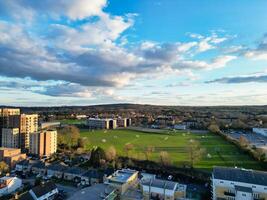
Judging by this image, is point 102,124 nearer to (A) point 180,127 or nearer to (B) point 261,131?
(A) point 180,127

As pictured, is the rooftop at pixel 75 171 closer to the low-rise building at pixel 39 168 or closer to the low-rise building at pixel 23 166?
the low-rise building at pixel 39 168

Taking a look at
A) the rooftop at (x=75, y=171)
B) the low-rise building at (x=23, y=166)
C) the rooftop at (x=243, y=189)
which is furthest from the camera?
the low-rise building at (x=23, y=166)

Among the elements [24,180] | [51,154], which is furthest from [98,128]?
[24,180]

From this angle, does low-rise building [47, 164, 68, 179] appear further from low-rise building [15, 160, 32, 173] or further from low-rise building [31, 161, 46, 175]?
low-rise building [15, 160, 32, 173]

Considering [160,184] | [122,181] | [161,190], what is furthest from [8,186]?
[161,190]

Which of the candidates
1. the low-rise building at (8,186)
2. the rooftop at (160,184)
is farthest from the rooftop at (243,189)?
the low-rise building at (8,186)

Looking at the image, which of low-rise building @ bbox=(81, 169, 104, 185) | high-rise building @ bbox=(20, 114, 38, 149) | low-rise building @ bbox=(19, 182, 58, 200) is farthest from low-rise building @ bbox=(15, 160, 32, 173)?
high-rise building @ bbox=(20, 114, 38, 149)
